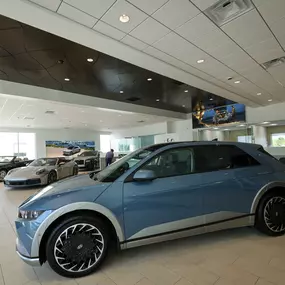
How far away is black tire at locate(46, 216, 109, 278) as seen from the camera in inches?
76.8

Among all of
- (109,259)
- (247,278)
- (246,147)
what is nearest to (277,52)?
(246,147)

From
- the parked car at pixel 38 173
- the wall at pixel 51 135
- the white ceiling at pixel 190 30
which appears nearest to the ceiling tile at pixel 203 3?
the white ceiling at pixel 190 30

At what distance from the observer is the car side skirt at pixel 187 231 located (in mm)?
2172

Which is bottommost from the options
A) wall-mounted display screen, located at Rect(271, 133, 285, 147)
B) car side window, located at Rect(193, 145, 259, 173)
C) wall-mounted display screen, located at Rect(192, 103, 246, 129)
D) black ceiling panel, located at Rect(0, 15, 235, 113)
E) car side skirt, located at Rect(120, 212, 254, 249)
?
car side skirt, located at Rect(120, 212, 254, 249)

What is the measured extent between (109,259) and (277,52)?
483 centimetres

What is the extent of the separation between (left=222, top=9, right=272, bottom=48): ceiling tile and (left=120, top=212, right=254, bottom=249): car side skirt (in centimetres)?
283

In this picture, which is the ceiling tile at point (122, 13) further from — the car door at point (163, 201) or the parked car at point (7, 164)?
the parked car at point (7, 164)

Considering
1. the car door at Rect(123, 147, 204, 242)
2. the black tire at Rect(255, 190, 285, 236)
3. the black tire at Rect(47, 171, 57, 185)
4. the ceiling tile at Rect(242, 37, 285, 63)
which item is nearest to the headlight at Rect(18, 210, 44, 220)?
the car door at Rect(123, 147, 204, 242)

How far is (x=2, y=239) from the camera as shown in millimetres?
2986

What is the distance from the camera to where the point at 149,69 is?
16.1ft

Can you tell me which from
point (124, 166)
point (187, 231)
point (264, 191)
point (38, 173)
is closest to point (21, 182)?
point (38, 173)

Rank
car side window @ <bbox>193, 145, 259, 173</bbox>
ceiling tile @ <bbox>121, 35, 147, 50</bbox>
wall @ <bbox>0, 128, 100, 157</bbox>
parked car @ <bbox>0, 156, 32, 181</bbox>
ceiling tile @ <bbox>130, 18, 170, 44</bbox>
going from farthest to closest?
1. wall @ <bbox>0, 128, 100, 157</bbox>
2. parked car @ <bbox>0, 156, 32, 181</bbox>
3. ceiling tile @ <bbox>121, 35, 147, 50</bbox>
4. ceiling tile @ <bbox>130, 18, 170, 44</bbox>
5. car side window @ <bbox>193, 145, 259, 173</bbox>

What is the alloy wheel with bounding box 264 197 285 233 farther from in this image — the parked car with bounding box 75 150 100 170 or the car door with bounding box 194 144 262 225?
the parked car with bounding box 75 150 100 170

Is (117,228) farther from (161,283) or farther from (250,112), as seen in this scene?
(250,112)
